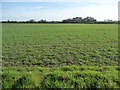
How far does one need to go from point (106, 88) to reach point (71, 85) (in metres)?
1.11

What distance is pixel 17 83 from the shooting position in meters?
7.68

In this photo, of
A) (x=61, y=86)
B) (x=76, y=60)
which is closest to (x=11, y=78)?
(x=61, y=86)

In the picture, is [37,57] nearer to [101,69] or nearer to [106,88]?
[101,69]

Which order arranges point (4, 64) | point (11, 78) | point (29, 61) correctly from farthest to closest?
point (29, 61) → point (4, 64) → point (11, 78)

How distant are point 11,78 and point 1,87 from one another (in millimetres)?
516

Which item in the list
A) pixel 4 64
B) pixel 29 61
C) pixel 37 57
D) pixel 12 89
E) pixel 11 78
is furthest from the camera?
pixel 37 57

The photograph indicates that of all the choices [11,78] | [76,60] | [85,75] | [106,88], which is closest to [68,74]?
[85,75]

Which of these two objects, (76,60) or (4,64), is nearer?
(4,64)

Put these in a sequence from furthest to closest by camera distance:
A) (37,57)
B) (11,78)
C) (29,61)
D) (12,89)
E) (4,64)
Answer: (37,57) < (29,61) < (4,64) < (11,78) < (12,89)

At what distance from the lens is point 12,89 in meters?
7.45

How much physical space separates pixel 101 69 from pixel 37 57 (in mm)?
4428

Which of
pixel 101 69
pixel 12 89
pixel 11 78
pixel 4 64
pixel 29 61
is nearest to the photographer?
pixel 12 89

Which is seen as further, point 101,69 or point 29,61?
point 29,61

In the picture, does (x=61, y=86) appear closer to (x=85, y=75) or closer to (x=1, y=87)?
(x=85, y=75)
